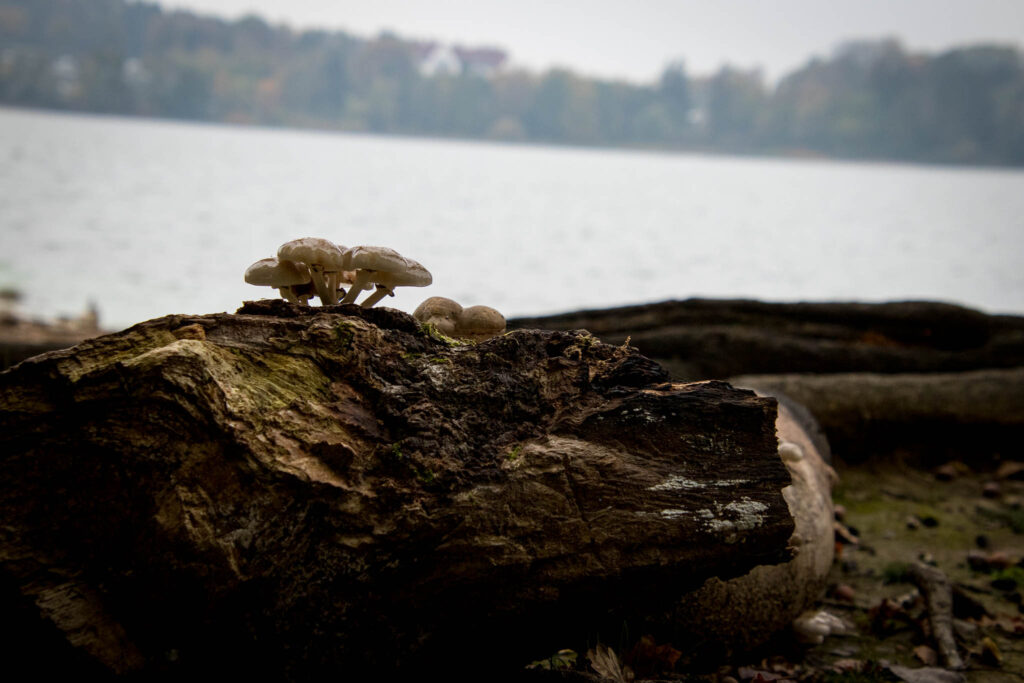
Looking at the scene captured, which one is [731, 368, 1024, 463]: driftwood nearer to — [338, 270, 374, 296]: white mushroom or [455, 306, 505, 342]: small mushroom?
[455, 306, 505, 342]: small mushroom

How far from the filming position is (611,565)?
2.48m

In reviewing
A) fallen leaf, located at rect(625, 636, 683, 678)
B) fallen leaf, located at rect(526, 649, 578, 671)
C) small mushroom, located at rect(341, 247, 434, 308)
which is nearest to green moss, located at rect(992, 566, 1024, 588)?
fallen leaf, located at rect(625, 636, 683, 678)

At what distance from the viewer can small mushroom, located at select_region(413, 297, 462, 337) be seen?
9.53 feet

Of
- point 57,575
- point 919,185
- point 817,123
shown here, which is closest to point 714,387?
point 57,575

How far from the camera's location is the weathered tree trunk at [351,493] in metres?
2.20

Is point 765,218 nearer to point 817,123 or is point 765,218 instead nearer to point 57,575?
point 57,575

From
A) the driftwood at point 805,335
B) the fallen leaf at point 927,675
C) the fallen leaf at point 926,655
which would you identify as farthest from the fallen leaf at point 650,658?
the driftwood at point 805,335

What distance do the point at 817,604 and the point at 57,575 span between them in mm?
3522

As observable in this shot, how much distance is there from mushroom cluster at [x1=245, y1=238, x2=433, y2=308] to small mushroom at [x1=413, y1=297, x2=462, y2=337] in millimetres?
173

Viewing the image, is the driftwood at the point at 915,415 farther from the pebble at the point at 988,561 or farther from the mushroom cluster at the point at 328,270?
the mushroom cluster at the point at 328,270

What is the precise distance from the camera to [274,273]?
2596mm

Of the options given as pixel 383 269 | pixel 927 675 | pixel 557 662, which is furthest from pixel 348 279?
pixel 927 675

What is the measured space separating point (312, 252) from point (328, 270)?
17 centimetres

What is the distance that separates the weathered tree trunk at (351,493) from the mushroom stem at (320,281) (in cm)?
19
